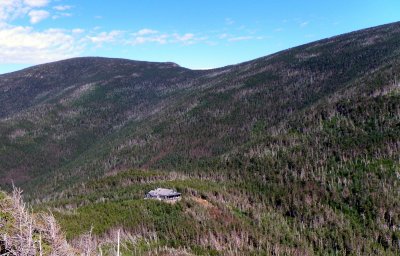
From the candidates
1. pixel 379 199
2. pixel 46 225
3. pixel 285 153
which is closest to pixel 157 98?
pixel 285 153

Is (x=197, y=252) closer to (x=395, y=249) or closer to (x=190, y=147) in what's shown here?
(x=395, y=249)

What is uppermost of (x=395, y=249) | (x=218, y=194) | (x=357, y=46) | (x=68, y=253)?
(x=357, y=46)

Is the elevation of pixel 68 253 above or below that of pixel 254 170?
above

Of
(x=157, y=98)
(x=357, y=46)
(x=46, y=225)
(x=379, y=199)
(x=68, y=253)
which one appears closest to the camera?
(x=68, y=253)

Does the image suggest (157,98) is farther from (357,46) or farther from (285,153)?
(285,153)

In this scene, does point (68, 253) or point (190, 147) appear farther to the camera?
point (190, 147)

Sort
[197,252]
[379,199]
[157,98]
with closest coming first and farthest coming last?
[197,252], [379,199], [157,98]
